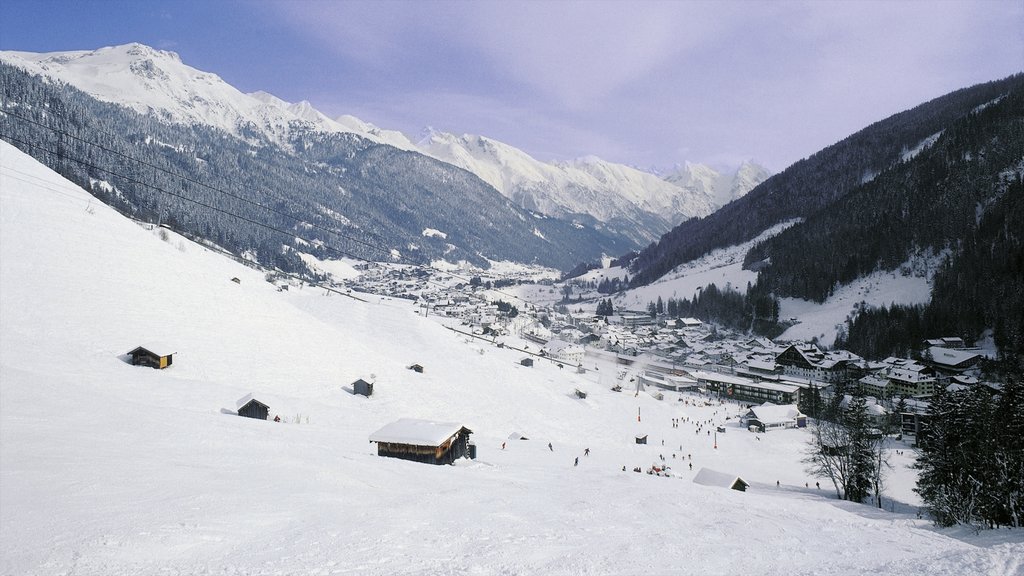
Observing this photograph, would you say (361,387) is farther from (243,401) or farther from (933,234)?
(933,234)

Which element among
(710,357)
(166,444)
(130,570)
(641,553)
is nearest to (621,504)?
(641,553)

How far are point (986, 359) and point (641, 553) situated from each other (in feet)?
313

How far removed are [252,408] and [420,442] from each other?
11950 millimetres

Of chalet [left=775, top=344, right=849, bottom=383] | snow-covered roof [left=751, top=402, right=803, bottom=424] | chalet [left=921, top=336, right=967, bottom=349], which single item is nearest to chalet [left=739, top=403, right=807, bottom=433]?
snow-covered roof [left=751, top=402, right=803, bottom=424]

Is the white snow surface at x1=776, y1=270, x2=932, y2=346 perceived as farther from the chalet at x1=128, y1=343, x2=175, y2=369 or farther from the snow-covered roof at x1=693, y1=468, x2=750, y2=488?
the chalet at x1=128, y1=343, x2=175, y2=369

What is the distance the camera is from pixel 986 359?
7525 centimetres

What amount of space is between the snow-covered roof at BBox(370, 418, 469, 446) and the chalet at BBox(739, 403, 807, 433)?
48.7m

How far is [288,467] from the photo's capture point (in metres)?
17.5

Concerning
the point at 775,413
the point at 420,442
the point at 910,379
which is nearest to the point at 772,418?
the point at 775,413

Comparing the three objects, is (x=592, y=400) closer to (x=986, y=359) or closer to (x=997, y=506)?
(x=997, y=506)

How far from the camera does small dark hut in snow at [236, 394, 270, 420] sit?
2931 centimetres

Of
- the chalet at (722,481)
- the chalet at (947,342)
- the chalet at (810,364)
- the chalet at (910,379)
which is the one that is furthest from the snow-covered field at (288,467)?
the chalet at (947,342)

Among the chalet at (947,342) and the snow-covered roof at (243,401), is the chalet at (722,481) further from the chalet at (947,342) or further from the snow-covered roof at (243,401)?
the chalet at (947,342)

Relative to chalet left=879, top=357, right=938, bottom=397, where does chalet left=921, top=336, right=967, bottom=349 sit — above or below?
above
